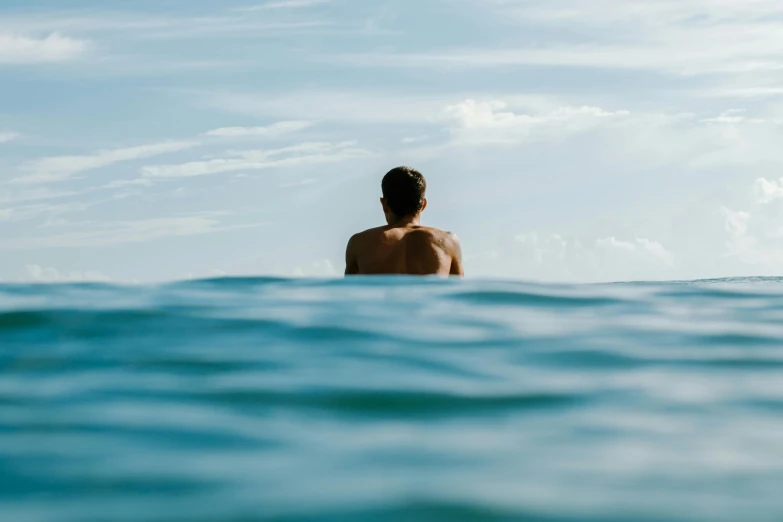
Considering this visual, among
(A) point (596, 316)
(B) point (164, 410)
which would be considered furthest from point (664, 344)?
(B) point (164, 410)

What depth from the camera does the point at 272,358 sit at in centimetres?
458

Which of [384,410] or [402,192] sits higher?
[402,192]

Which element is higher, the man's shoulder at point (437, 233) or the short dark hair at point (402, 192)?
the short dark hair at point (402, 192)

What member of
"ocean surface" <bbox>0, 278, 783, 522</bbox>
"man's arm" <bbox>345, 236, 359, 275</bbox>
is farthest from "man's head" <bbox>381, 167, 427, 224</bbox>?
"ocean surface" <bbox>0, 278, 783, 522</bbox>

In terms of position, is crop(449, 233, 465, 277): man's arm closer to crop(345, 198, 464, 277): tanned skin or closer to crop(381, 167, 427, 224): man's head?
crop(345, 198, 464, 277): tanned skin

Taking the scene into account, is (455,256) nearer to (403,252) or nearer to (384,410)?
(403,252)

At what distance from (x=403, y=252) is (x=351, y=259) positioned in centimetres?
50

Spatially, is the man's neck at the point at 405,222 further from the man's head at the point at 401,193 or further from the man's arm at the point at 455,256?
the man's arm at the point at 455,256

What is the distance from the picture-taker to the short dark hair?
869 centimetres

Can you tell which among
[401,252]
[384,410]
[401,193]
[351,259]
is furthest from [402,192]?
[384,410]

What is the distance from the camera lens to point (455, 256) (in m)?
8.41

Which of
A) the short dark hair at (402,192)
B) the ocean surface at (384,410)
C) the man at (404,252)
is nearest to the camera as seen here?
the ocean surface at (384,410)

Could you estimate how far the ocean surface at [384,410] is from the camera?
2734 mm

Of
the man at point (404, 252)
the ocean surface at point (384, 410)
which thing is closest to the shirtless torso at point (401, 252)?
the man at point (404, 252)
